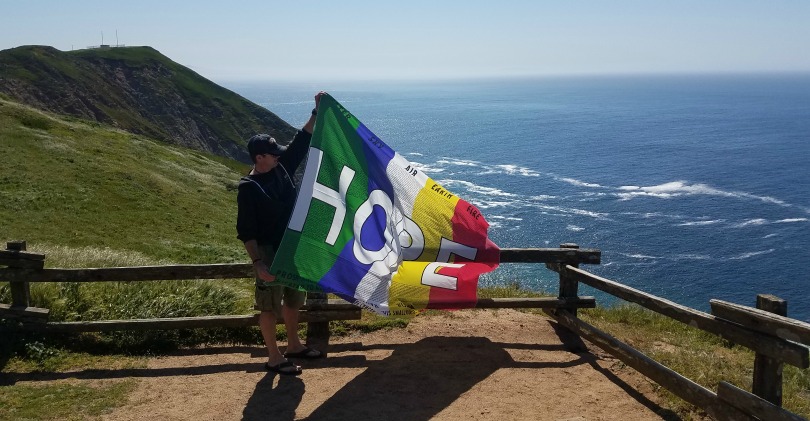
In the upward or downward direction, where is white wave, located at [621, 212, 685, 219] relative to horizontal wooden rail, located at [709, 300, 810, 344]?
downward

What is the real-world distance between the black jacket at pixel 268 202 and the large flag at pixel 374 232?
0.28m

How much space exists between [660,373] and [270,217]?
5212 mm

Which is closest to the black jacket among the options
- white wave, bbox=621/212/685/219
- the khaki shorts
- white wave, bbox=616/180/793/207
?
the khaki shorts

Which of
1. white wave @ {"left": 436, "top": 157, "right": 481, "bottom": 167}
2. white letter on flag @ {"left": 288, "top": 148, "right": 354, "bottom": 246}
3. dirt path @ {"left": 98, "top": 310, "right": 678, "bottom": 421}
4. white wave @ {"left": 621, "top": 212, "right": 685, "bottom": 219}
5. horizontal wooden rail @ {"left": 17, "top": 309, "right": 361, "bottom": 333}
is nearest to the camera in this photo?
dirt path @ {"left": 98, "top": 310, "right": 678, "bottom": 421}

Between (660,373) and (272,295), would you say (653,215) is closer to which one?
(660,373)

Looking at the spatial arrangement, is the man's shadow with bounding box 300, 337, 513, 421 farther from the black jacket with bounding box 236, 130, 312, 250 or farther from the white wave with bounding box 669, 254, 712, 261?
the white wave with bounding box 669, 254, 712, 261

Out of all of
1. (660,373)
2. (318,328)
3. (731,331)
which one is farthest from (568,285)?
(318,328)

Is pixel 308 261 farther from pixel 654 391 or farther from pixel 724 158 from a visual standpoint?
pixel 724 158

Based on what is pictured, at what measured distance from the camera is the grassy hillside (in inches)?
986

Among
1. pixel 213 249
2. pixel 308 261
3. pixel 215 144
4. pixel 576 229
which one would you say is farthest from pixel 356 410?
pixel 215 144

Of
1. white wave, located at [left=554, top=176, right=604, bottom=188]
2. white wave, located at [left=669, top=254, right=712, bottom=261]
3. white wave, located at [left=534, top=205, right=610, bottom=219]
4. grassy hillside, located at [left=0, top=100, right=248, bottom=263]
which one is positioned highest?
grassy hillside, located at [left=0, top=100, right=248, bottom=263]

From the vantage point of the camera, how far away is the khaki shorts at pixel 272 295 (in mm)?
8539

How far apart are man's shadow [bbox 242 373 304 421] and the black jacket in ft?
6.01

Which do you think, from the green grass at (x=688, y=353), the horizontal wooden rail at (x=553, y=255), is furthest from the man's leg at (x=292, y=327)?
the green grass at (x=688, y=353)
